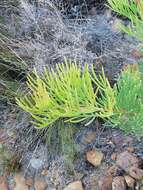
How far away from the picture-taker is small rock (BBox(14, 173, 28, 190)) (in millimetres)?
1856

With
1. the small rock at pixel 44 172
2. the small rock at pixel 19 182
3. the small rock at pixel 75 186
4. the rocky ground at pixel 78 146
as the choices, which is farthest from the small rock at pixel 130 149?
the small rock at pixel 19 182

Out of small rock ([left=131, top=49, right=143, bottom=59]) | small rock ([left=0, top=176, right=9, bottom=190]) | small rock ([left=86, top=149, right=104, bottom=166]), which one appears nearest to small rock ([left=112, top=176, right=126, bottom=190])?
small rock ([left=86, top=149, right=104, bottom=166])

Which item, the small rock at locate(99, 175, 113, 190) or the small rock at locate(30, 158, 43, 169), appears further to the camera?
the small rock at locate(30, 158, 43, 169)

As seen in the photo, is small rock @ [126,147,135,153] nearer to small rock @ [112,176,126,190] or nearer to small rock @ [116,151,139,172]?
small rock @ [116,151,139,172]

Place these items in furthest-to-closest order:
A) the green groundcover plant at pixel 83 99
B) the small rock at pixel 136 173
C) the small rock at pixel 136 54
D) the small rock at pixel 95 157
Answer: the small rock at pixel 136 54 < the small rock at pixel 95 157 < the small rock at pixel 136 173 < the green groundcover plant at pixel 83 99

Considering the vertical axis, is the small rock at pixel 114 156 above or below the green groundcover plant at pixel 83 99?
below

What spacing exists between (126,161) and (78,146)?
0.73 feet

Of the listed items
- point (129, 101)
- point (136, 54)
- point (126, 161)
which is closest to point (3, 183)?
point (126, 161)

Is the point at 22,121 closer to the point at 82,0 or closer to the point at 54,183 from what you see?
the point at 54,183

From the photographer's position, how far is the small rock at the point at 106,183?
1.77 meters

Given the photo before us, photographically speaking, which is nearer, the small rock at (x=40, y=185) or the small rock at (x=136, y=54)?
the small rock at (x=40, y=185)

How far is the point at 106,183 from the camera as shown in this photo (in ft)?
5.81

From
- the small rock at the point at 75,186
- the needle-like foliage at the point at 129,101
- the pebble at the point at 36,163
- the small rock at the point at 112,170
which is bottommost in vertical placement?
the small rock at the point at 75,186

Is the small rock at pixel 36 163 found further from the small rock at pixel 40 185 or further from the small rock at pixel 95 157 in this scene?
the small rock at pixel 95 157
